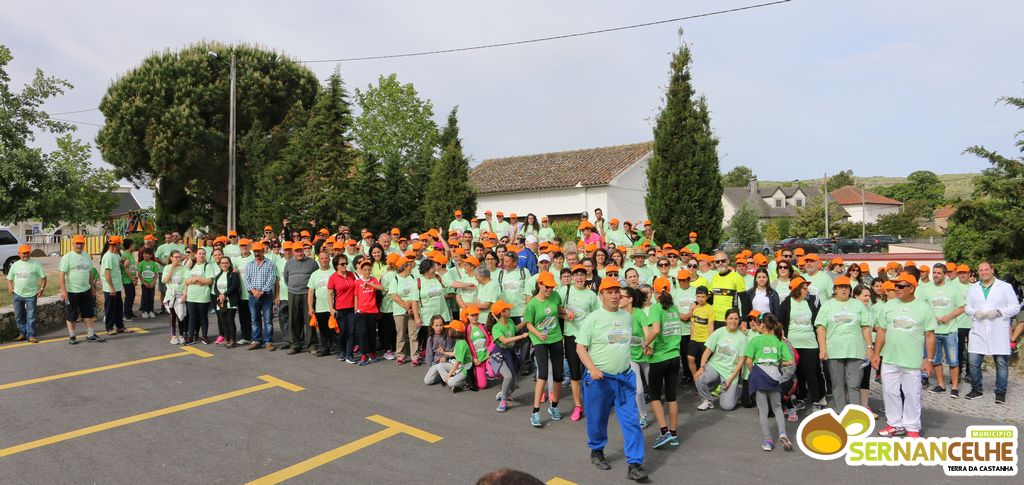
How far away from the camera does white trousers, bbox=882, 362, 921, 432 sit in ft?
20.9

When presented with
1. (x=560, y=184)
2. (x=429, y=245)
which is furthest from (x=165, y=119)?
(x=560, y=184)

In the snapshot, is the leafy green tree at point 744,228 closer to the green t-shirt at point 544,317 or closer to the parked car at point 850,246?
the parked car at point 850,246

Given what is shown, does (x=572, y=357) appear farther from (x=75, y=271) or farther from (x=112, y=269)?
(x=112, y=269)

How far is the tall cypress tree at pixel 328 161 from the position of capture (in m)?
19.9

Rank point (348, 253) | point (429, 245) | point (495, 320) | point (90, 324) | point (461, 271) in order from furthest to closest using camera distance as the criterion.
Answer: point (429, 245), point (348, 253), point (90, 324), point (461, 271), point (495, 320)

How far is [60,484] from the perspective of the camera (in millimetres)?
5094

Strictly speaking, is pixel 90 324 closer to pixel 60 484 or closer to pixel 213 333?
pixel 213 333

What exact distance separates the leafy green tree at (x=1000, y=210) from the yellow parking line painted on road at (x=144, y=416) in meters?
13.7

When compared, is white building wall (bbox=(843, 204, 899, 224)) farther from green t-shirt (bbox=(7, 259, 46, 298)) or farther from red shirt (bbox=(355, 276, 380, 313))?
green t-shirt (bbox=(7, 259, 46, 298))

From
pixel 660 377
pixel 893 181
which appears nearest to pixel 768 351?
pixel 660 377

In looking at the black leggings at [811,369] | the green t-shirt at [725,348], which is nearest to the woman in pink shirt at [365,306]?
the green t-shirt at [725,348]

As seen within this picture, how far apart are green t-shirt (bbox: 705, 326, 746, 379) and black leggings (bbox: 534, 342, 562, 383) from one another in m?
2.01

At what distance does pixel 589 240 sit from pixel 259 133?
1611 cm

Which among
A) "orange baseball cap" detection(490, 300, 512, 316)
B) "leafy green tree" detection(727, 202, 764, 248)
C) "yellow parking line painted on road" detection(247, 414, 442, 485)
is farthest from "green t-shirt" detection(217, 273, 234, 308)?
"leafy green tree" detection(727, 202, 764, 248)
